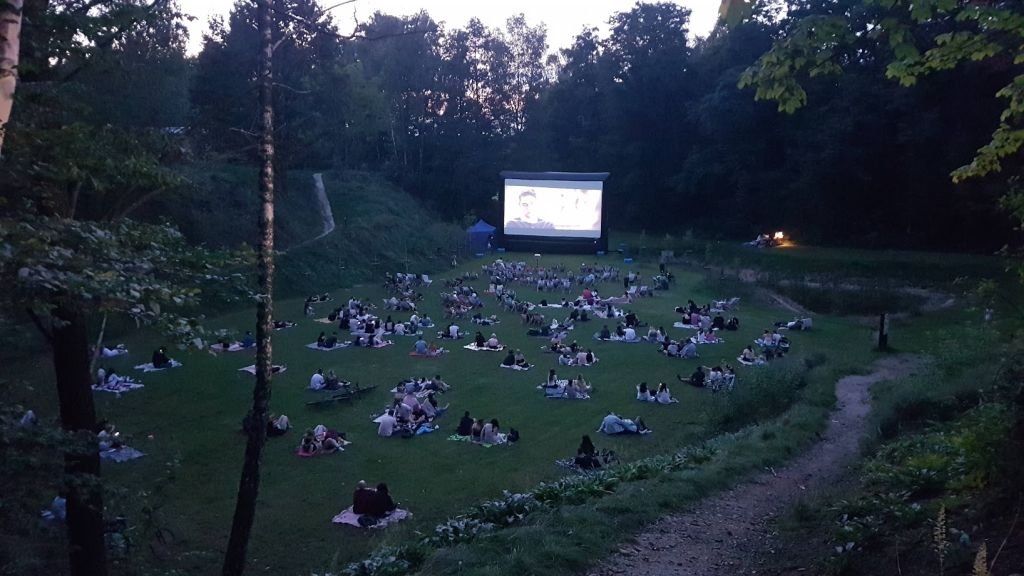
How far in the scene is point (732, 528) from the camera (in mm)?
5613

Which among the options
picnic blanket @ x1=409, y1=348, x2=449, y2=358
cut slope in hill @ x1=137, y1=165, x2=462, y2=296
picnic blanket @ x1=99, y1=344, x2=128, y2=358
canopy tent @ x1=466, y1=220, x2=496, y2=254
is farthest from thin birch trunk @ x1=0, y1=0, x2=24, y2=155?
canopy tent @ x1=466, y1=220, x2=496, y2=254

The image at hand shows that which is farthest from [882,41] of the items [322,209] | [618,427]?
[322,209]

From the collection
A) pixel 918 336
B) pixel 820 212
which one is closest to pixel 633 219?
pixel 820 212

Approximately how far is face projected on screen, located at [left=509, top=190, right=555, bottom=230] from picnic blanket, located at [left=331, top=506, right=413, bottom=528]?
569cm

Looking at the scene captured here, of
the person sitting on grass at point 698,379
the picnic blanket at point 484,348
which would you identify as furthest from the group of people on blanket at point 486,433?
the picnic blanket at point 484,348

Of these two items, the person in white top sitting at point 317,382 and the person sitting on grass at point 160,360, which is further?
the person sitting on grass at point 160,360

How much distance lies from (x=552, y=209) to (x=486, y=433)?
13.5 feet

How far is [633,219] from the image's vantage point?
160 ft

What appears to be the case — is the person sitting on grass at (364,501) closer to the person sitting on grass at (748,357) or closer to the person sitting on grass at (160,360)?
the person sitting on grass at (160,360)

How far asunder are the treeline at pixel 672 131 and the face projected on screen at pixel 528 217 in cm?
807

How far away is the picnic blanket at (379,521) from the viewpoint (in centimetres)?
880

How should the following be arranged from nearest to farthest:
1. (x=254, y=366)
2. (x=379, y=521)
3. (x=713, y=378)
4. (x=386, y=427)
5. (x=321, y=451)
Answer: (x=379, y=521) → (x=321, y=451) → (x=386, y=427) → (x=713, y=378) → (x=254, y=366)

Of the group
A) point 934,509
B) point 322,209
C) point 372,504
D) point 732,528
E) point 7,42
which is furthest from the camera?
point 322,209

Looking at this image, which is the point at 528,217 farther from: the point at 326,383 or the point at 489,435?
the point at 326,383
